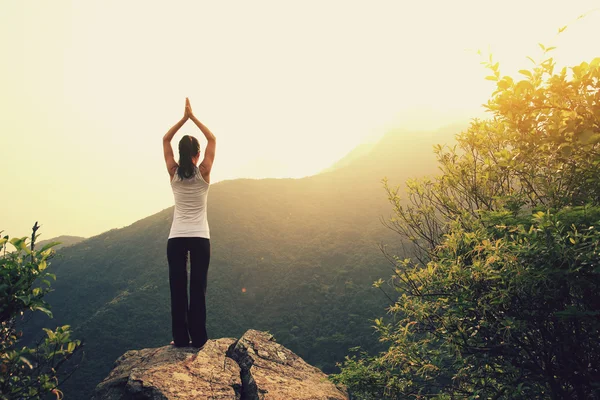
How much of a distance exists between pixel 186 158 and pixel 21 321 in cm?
218

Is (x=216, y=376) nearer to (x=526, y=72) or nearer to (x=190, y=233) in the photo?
(x=190, y=233)

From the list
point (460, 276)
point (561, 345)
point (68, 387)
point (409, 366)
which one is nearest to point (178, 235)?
point (460, 276)

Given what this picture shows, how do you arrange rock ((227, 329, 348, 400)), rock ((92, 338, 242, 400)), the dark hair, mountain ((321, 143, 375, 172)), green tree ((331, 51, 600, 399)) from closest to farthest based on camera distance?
green tree ((331, 51, 600, 399)) → rock ((92, 338, 242, 400)) → rock ((227, 329, 348, 400)) → the dark hair → mountain ((321, 143, 375, 172))

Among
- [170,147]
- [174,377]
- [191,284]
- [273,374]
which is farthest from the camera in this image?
[170,147]

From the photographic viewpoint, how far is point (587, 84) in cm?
280

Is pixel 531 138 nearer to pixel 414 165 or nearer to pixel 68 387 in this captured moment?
pixel 68 387

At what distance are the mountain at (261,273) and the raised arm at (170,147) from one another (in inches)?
593

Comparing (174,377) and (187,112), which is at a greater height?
(187,112)

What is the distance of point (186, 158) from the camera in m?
3.96

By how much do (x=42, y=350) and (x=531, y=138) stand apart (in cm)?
455

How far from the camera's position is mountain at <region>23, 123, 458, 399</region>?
22.6 metres

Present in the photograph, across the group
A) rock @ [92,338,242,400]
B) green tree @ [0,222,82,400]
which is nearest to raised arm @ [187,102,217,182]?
green tree @ [0,222,82,400]

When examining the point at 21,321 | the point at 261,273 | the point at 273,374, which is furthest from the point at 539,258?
the point at 261,273

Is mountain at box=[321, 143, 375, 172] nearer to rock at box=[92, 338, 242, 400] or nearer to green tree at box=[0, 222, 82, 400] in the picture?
rock at box=[92, 338, 242, 400]
